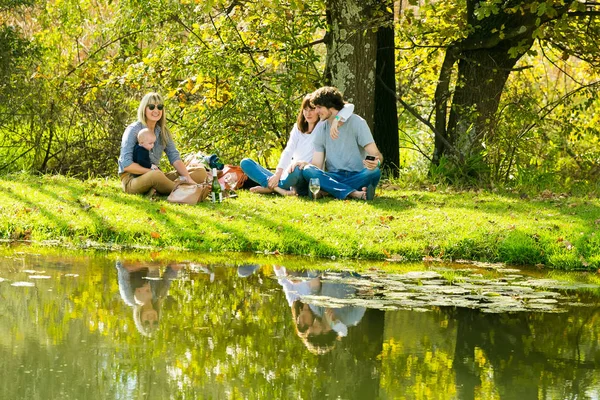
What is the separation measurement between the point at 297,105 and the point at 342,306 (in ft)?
28.7

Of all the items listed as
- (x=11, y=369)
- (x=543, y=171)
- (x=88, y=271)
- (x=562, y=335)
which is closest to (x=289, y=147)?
(x=543, y=171)

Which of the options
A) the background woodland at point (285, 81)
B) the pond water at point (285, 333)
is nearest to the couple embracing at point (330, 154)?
the background woodland at point (285, 81)

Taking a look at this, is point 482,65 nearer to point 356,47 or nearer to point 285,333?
point 356,47

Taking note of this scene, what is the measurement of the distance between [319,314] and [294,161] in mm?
6057

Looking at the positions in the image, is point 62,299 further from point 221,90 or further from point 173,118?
point 173,118

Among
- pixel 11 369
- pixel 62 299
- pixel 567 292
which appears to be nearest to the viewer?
pixel 11 369

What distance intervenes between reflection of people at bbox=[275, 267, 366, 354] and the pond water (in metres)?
0.02

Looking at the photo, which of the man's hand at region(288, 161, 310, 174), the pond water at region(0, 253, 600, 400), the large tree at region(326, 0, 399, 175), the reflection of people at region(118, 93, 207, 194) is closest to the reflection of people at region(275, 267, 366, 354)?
the pond water at region(0, 253, 600, 400)

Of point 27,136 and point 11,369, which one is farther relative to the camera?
point 27,136

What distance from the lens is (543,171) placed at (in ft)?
49.2

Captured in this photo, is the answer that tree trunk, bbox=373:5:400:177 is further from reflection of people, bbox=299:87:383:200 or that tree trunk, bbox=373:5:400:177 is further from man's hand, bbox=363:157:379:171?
man's hand, bbox=363:157:379:171

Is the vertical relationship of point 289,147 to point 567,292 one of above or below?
above

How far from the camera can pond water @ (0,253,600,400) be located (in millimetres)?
4973

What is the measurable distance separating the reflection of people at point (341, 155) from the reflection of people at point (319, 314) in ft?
13.6
